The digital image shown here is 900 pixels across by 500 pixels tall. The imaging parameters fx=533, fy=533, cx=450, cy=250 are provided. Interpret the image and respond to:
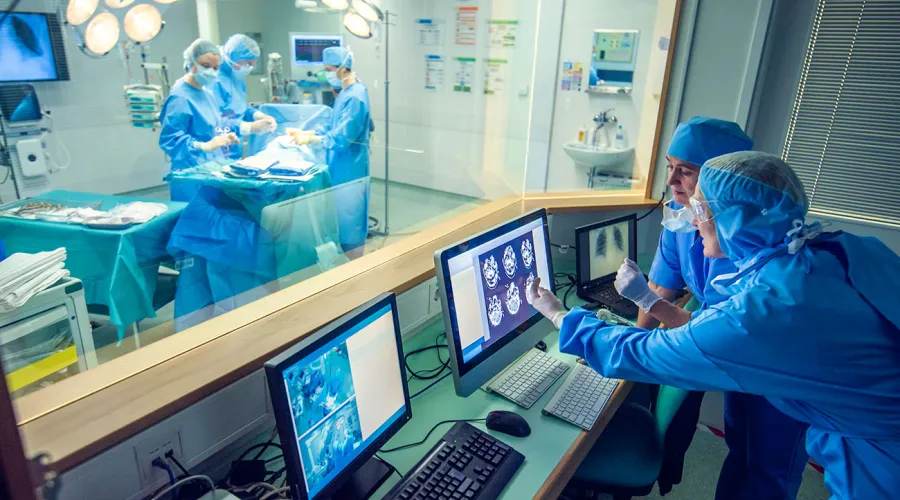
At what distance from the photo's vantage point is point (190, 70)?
2.67m

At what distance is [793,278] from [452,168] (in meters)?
4.09

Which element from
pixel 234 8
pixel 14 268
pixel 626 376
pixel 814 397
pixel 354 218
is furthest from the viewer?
pixel 354 218

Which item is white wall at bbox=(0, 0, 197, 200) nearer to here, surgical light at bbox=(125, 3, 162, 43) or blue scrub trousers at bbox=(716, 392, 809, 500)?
surgical light at bbox=(125, 3, 162, 43)

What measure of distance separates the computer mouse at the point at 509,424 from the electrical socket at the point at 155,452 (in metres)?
0.66

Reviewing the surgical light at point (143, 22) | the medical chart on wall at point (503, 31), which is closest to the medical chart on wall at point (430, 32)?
the medical chart on wall at point (503, 31)

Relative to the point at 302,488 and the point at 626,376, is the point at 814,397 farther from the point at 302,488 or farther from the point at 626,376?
the point at 302,488

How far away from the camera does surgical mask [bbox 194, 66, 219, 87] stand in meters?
2.67

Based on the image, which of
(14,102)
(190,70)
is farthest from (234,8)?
(14,102)

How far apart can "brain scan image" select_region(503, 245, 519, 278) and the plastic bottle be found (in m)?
2.89

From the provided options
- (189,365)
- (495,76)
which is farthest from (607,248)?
(495,76)

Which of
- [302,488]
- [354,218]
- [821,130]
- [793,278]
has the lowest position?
[354,218]

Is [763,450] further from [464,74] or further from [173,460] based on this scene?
[464,74]

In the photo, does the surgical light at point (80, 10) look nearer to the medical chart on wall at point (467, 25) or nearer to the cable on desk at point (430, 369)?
the cable on desk at point (430, 369)

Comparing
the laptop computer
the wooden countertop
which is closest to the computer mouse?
the wooden countertop
